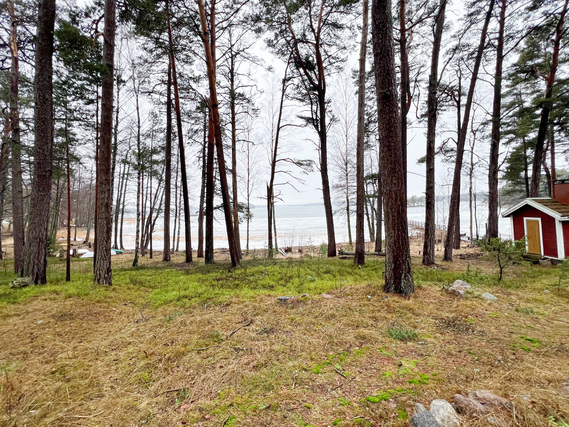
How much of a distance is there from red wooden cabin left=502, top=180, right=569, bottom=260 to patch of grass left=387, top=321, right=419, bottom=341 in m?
9.44

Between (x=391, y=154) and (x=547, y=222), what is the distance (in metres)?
9.86

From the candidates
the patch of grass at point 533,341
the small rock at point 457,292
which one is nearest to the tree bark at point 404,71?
the small rock at point 457,292

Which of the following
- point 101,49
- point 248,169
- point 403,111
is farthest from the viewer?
point 248,169

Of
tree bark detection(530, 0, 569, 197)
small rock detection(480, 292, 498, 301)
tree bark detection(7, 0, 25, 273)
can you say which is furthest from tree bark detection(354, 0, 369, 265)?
tree bark detection(7, 0, 25, 273)

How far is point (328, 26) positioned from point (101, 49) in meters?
7.19

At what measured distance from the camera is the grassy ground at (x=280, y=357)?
161 centimetres

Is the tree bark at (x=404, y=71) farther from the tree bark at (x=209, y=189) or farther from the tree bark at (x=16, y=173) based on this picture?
the tree bark at (x=16, y=173)

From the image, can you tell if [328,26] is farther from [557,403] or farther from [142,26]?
[557,403]

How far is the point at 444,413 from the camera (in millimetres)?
1355

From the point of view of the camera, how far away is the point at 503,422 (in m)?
1.29

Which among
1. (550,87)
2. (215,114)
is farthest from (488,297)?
(550,87)

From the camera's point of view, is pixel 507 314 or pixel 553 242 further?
pixel 553 242

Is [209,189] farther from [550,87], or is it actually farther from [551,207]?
[550,87]

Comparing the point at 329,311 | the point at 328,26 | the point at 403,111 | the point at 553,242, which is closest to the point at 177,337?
the point at 329,311
